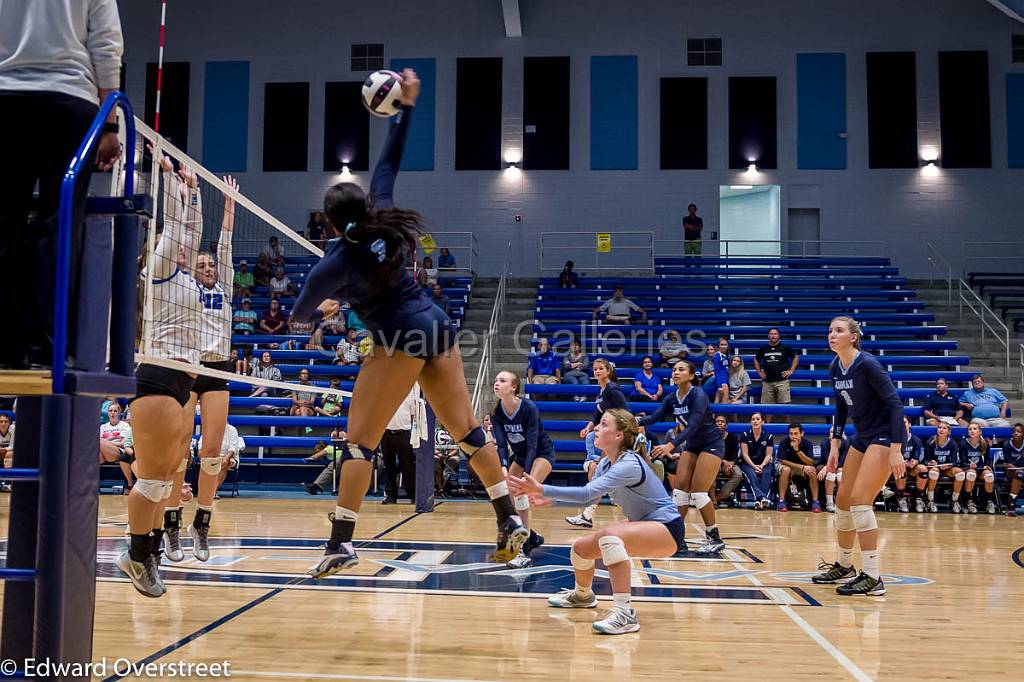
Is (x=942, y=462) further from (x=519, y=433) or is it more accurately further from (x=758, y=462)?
(x=519, y=433)

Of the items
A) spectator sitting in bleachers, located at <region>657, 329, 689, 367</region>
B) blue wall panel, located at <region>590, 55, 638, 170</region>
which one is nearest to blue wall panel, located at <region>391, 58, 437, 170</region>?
blue wall panel, located at <region>590, 55, 638, 170</region>

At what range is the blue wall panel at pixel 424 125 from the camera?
21.7m

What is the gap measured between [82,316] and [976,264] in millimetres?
22133

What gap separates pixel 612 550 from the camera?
458 centimetres

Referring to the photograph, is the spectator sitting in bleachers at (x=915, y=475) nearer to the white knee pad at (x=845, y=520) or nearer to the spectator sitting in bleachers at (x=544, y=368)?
the spectator sitting in bleachers at (x=544, y=368)

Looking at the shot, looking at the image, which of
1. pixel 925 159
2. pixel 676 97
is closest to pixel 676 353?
pixel 676 97

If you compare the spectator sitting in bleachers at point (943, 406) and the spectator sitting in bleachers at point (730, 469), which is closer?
the spectator sitting in bleachers at point (730, 469)

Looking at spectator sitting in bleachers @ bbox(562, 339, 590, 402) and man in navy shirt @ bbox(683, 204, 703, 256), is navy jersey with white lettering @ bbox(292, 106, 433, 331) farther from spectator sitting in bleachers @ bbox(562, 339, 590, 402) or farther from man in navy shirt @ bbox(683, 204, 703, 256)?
man in navy shirt @ bbox(683, 204, 703, 256)

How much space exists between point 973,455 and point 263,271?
1198 cm

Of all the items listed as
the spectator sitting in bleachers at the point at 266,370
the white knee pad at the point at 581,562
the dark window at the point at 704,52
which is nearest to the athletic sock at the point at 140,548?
the white knee pad at the point at 581,562

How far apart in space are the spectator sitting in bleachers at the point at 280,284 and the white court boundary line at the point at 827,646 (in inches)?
559

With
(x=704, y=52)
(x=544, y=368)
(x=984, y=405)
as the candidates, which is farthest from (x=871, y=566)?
(x=704, y=52)

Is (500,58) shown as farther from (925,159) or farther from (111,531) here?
(111,531)

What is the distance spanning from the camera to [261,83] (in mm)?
22141
